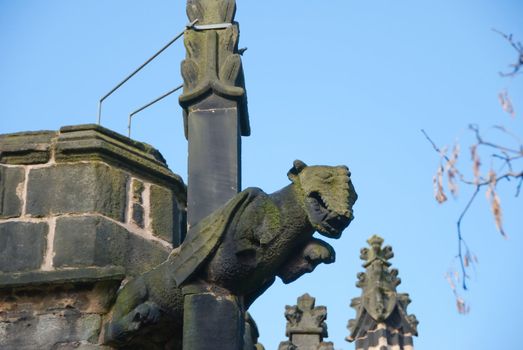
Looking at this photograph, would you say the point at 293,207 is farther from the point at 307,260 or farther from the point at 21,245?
the point at 21,245

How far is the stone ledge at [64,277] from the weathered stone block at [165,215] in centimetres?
49

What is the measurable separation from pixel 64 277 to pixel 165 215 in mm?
742

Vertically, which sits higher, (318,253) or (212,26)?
(212,26)

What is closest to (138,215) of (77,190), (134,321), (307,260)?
(77,190)

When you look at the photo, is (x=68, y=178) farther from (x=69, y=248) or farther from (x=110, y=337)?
(x=110, y=337)

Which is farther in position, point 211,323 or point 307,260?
point 307,260

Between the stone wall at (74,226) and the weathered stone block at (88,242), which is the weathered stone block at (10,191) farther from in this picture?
the weathered stone block at (88,242)

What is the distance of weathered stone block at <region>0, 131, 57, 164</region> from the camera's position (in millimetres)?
6594

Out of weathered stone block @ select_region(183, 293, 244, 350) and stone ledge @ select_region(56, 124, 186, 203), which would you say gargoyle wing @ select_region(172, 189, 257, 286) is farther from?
stone ledge @ select_region(56, 124, 186, 203)

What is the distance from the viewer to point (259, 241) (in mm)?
5852

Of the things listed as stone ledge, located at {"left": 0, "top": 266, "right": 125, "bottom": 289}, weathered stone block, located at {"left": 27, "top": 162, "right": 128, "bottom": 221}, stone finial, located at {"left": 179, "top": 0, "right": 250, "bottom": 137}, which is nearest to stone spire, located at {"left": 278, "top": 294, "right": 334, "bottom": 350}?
stone finial, located at {"left": 179, "top": 0, "right": 250, "bottom": 137}

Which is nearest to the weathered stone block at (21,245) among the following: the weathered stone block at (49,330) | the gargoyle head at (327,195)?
the weathered stone block at (49,330)

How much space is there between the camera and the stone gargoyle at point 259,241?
19.0 ft

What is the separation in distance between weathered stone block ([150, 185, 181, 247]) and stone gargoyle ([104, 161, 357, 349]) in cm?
61
